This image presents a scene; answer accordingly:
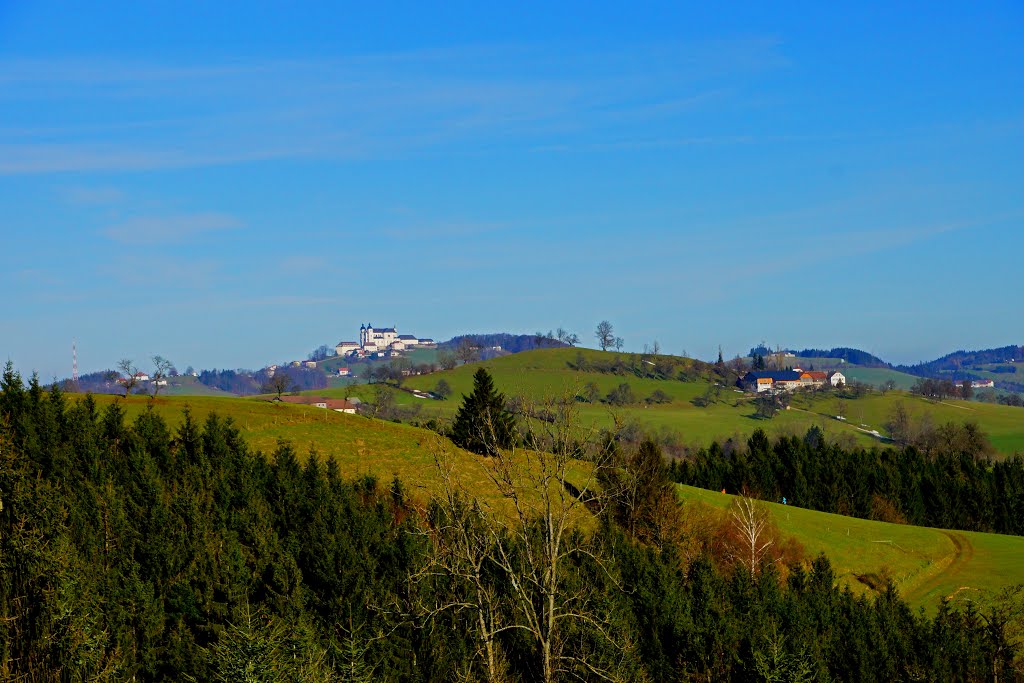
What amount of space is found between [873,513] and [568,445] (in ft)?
298

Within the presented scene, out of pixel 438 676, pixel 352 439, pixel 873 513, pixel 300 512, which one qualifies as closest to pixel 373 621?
pixel 438 676

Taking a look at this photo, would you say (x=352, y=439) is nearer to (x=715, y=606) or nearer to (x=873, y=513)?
(x=715, y=606)

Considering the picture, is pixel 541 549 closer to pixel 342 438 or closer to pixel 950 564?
pixel 342 438

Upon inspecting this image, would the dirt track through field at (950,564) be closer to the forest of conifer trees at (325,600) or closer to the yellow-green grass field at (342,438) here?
the forest of conifer trees at (325,600)

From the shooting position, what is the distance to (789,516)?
97188 millimetres

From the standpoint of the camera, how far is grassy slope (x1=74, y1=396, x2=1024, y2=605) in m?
81.2

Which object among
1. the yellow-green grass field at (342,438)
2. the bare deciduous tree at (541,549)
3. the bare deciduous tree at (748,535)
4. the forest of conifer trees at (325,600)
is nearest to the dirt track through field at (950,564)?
the bare deciduous tree at (748,535)

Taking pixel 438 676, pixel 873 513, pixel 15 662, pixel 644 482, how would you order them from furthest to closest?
pixel 873 513
pixel 644 482
pixel 438 676
pixel 15 662

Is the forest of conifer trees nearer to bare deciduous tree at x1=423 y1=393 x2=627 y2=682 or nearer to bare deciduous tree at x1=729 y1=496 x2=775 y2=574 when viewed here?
bare deciduous tree at x1=423 y1=393 x2=627 y2=682

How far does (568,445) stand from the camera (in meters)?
43.1

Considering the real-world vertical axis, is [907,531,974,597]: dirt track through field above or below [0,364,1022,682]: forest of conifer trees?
below

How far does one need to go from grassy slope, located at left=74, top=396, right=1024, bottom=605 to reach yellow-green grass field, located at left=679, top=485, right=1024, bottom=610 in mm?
84

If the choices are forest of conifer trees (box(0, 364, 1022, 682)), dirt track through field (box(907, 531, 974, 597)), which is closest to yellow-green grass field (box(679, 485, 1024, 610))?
dirt track through field (box(907, 531, 974, 597))

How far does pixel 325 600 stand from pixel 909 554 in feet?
179
